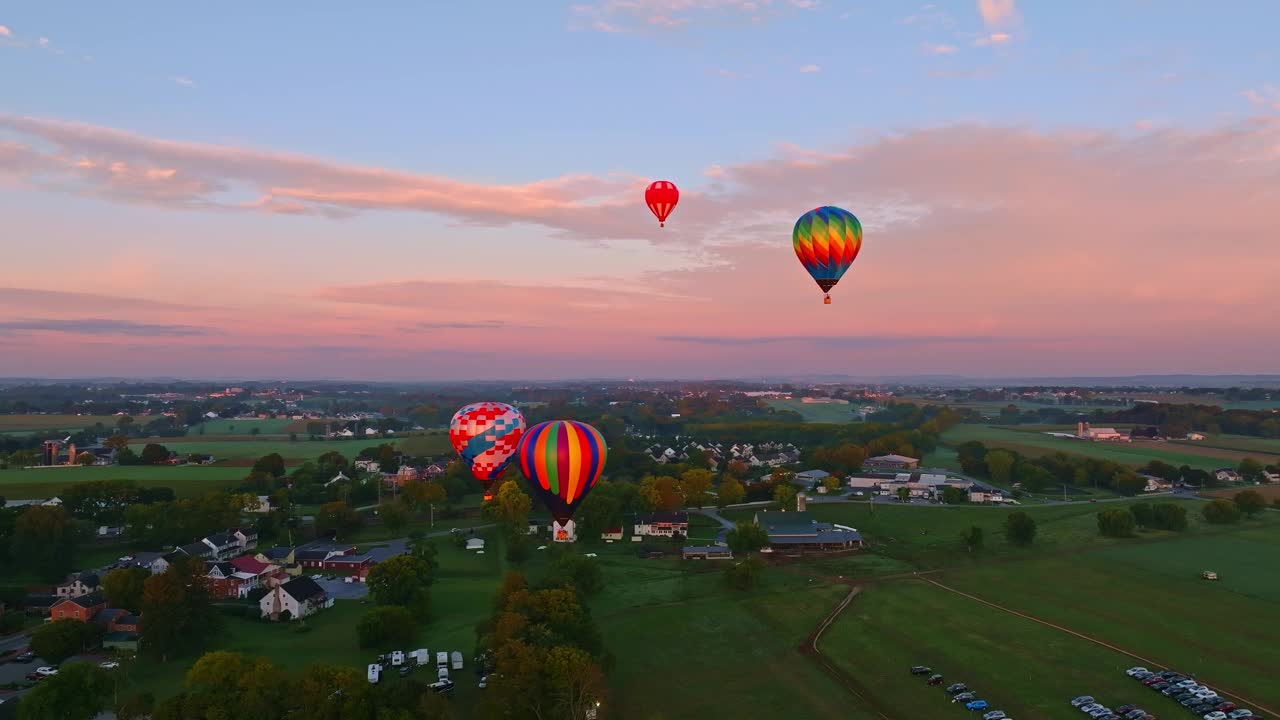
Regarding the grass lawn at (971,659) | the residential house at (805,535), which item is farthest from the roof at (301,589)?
the residential house at (805,535)

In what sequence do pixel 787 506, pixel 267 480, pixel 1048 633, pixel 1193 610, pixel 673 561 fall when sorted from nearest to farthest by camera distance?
pixel 1048 633 < pixel 1193 610 < pixel 673 561 < pixel 787 506 < pixel 267 480

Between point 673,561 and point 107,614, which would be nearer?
point 107,614

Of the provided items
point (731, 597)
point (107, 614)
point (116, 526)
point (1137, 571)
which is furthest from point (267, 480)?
point (1137, 571)

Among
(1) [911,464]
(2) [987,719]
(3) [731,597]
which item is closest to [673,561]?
(3) [731,597]

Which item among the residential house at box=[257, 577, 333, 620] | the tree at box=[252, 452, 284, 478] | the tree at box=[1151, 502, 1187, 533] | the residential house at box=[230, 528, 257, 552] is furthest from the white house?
the tree at box=[1151, 502, 1187, 533]

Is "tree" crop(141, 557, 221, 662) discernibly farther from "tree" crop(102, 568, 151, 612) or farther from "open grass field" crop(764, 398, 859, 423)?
"open grass field" crop(764, 398, 859, 423)

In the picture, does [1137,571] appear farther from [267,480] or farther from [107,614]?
[267,480]

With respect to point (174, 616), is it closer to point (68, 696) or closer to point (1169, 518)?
point (68, 696)

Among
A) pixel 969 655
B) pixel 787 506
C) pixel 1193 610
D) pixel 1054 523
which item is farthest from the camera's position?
pixel 787 506
